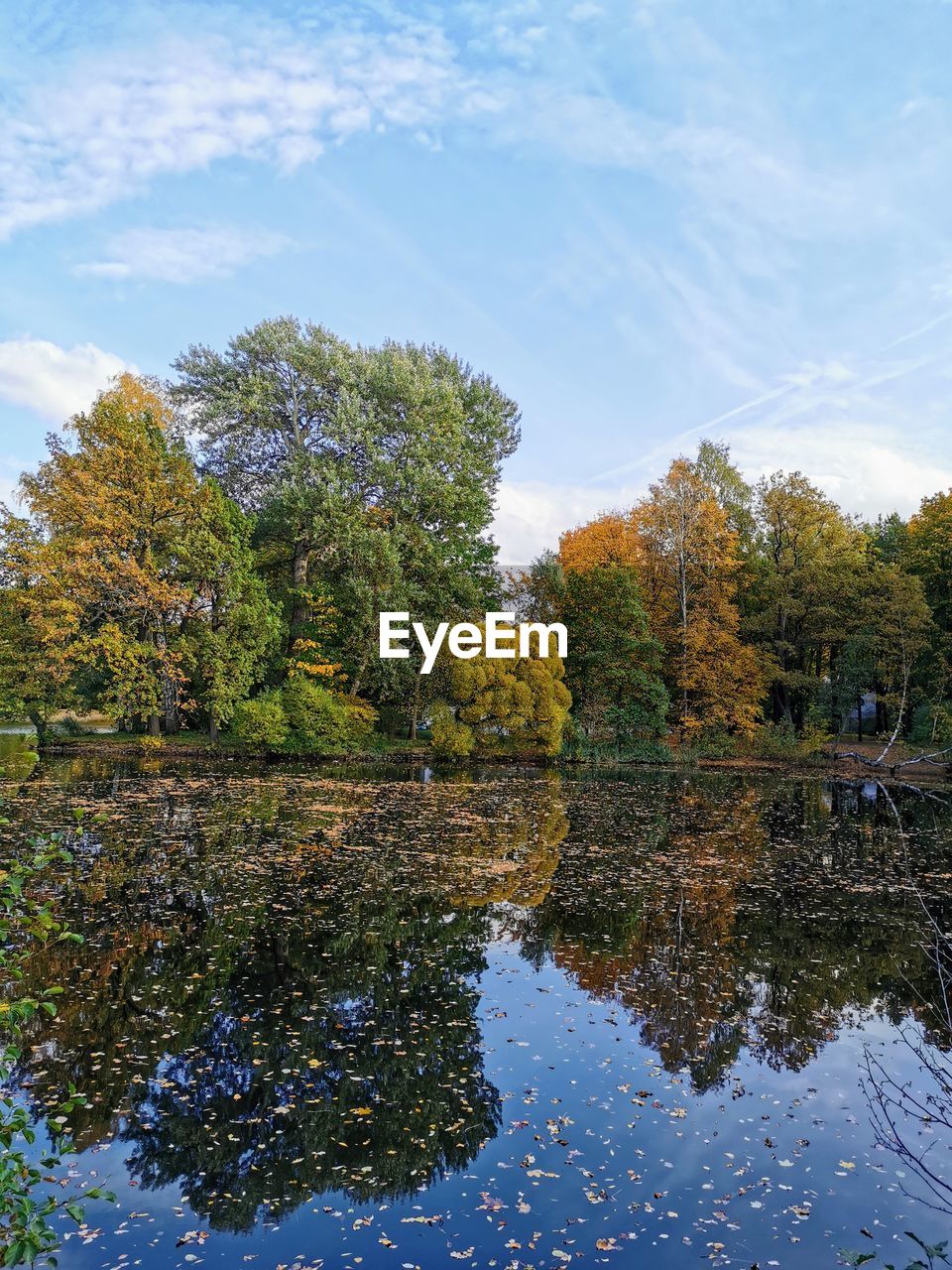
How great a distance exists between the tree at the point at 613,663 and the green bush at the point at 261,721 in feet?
46.4

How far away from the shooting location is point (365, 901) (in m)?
11.9

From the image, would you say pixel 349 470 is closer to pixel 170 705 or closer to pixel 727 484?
pixel 170 705

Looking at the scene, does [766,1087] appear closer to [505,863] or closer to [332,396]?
[505,863]

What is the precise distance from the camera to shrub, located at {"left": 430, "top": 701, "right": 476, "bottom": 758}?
33188mm

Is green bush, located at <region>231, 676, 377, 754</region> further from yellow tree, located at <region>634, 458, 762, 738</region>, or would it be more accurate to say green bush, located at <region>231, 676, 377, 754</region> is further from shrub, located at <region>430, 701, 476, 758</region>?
yellow tree, located at <region>634, 458, 762, 738</region>

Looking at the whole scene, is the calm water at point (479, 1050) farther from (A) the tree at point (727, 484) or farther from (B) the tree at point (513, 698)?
(A) the tree at point (727, 484)

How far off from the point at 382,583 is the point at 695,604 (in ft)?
54.6

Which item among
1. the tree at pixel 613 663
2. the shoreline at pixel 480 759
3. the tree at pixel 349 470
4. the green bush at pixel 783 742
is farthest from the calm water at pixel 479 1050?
the green bush at pixel 783 742

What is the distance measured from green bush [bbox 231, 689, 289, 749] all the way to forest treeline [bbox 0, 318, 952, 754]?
91 mm

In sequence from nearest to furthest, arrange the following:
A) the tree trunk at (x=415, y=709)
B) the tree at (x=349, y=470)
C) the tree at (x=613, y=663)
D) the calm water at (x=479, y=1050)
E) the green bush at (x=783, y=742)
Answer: the calm water at (x=479, y=1050) < the tree at (x=349, y=470) < the tree trunk at (x=415, y=709) < the green bush at (x=783, y=742) < the tree at (x=613, y=663)

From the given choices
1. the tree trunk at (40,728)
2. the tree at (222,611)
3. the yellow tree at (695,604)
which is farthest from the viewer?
the yellow tree at (695,604)

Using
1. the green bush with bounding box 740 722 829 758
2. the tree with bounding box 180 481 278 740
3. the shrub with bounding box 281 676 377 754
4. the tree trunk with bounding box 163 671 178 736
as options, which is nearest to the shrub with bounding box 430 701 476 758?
the shrub with bounding box 281 676 377 754

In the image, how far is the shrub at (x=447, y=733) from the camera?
3319 cm

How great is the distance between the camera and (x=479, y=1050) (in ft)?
24.6
